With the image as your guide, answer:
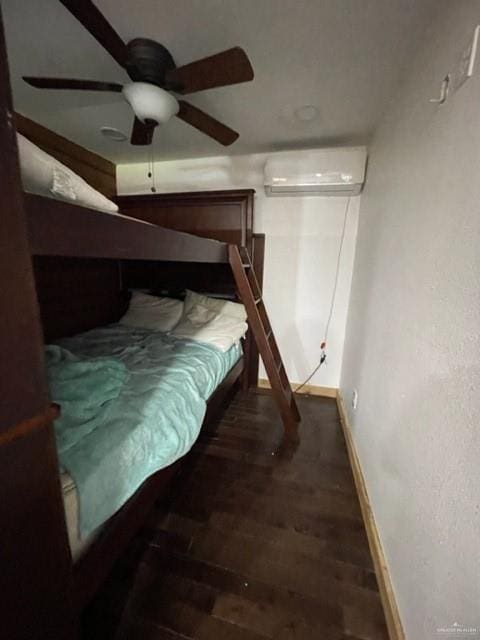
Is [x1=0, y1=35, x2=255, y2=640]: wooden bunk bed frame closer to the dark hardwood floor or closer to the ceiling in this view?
the dark hardwood floor

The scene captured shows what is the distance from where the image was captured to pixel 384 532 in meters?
1.08

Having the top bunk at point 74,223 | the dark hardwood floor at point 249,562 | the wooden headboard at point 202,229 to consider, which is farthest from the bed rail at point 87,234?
the wooden headboard at point 202,229

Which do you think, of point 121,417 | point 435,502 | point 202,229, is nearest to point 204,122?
point 202,229

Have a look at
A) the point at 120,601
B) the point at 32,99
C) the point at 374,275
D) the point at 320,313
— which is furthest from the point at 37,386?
the point at 320,313

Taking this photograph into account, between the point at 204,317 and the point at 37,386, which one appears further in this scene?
the point at 204,317

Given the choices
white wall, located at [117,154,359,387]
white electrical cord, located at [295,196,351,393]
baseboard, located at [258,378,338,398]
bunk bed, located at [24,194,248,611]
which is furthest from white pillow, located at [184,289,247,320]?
baseboard, located at [258,378,338,398]

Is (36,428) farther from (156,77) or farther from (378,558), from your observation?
(156,77)

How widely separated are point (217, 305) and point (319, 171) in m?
1.37

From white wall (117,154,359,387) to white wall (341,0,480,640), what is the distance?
963 millimetres

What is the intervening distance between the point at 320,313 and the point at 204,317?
1.12 m

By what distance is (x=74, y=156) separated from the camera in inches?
88.0

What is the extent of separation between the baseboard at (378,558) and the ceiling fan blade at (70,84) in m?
2.34

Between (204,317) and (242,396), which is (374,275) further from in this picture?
(242,396)

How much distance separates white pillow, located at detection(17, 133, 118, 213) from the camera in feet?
1.95
